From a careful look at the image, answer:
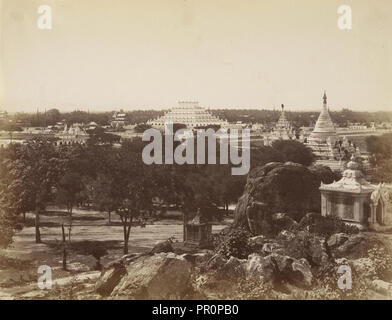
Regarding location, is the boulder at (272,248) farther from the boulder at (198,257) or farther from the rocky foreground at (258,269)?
the boulder at (198,257)

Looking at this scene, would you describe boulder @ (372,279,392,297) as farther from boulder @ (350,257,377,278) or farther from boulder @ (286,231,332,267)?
boulder @ (286,231,332,267)

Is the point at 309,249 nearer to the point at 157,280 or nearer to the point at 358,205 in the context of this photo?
the point at 358,205

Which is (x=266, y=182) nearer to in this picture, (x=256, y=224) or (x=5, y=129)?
(x=256, y=224)

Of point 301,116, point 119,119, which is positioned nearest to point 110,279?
point 119,119

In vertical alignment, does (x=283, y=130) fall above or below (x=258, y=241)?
above

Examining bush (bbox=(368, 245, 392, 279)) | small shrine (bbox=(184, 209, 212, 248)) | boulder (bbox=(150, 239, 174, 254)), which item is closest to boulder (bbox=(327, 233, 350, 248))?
bush (bbox=(368, 245, 392, 279))

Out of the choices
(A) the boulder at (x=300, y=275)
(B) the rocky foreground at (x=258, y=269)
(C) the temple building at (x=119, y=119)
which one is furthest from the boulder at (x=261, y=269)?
(C) the temple building at (x=119, y=119)

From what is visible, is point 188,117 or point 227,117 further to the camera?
point 227,117
